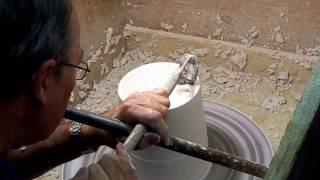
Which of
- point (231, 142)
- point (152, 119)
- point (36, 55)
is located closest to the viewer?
point (36, 55)

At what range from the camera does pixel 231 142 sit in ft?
5.66

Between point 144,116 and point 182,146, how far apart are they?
0.14 m

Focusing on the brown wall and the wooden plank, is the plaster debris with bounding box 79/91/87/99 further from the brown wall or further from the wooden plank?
the wooden plank

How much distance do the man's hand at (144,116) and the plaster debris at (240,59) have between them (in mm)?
921

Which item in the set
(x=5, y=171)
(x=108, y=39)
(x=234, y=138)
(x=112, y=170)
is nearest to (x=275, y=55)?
(x=234, y=138)

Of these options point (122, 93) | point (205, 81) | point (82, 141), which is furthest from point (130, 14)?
point (82, 141)

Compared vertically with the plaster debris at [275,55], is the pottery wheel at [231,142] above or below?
below

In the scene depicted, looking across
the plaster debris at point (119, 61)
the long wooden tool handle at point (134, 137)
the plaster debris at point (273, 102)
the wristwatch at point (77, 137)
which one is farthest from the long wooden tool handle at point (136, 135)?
the plaster debris at point (119, 61)

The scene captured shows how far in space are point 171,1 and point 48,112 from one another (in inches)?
55.9

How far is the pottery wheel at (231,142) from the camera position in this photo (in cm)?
163

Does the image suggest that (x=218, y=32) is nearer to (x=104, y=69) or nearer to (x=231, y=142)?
(x=104, y=69)

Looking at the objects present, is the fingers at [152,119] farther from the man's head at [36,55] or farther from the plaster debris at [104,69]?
the plaster debris at [104,69]

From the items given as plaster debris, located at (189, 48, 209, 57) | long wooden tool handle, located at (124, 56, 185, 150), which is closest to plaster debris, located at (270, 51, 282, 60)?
plaster debris, located at (189, 48, 209, 57)

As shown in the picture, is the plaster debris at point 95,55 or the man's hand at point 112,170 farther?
the plaster debris at point 95,55
